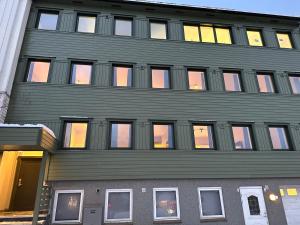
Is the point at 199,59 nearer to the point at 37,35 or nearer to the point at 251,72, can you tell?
the point at 251,72

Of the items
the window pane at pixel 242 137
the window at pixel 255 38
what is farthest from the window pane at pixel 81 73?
the window at pixel 255 38

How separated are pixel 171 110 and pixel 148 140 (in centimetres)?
211

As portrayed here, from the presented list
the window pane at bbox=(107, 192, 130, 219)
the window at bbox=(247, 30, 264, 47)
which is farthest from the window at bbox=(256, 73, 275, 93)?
the window pane at bbox=(107, 192, 130, 219)

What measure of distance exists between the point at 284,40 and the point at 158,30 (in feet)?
28.7

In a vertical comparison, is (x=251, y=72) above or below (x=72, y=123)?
above

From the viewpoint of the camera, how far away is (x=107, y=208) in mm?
10234

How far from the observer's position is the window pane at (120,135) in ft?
37.2

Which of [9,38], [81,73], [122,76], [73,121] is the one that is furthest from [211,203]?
[9,38]

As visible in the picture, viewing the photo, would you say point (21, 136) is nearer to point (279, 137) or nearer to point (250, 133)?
point (250, 133)

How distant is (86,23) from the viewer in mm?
13781

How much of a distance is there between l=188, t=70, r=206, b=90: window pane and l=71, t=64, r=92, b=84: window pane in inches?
223

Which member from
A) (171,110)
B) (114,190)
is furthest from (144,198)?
(171,110)

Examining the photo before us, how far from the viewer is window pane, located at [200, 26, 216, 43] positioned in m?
14.8

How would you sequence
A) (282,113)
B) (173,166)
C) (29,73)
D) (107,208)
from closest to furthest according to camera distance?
(107,208), (173,166), (29,73), (282,113)
